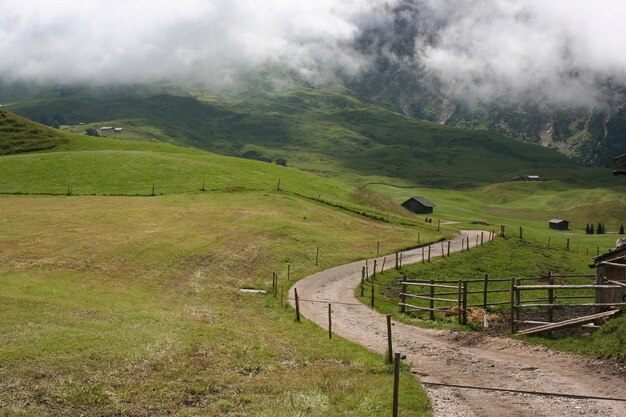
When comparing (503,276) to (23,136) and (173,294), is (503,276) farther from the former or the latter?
(23,136)

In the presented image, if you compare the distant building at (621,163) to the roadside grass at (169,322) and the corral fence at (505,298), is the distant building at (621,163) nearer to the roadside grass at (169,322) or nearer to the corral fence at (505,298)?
the corral fence at (505,298)

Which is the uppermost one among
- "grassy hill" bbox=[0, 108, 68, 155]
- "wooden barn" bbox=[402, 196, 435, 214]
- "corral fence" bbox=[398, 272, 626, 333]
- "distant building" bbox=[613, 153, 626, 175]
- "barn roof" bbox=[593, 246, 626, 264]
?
"grassy hill" bbox=[0, 108, 68, 155]

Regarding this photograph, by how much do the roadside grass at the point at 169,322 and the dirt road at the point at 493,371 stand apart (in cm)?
171

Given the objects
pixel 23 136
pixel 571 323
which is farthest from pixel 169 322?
pixel 23 136

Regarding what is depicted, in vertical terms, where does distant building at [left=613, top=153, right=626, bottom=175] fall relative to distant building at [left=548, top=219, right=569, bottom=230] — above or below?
above

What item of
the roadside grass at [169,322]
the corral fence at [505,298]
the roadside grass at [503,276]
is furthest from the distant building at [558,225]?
the corral fence at [505,298]

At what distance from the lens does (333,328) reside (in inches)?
1438

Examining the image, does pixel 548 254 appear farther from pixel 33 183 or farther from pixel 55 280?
pixel 33 183

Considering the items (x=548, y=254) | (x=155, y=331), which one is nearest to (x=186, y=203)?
(x=548, y=254)

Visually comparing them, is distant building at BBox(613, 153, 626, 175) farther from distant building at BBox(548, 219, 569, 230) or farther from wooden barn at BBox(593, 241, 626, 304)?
distant building at BBox(548, 219, 569, 230)

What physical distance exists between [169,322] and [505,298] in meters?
34.3

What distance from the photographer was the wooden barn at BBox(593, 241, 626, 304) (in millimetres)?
36938

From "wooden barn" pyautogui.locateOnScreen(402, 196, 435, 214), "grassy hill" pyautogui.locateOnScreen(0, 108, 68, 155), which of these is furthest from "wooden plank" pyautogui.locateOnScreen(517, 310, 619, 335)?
"wooden barn" pyautogui.locateOnScreen(402, 196, 435, 214)

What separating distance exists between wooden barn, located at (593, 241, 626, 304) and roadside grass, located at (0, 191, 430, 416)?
18.3 metres
